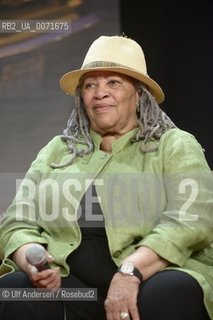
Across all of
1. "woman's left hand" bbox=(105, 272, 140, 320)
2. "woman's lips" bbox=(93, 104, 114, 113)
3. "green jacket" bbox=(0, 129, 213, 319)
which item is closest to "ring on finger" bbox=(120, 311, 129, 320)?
"woman's left hand" bbox=(105, 272, 140, 320)

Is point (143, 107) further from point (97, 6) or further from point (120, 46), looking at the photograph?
point (97, 6)

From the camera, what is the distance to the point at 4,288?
1.58 m

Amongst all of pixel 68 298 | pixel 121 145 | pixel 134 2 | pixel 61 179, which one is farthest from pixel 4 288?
pixel 134 2

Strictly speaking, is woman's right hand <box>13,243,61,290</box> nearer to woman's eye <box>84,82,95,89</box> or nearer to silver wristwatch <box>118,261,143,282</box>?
silver wristwatch <box>118,261,143,282</box>

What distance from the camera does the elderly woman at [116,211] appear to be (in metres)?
1.48

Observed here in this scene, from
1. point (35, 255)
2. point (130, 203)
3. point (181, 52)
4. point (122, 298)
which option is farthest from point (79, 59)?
point (122, 298)

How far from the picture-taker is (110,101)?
1713mm

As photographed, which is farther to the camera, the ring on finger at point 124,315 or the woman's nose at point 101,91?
the woman's nose at point 101,91

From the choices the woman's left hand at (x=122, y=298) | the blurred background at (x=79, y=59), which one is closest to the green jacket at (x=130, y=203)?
the woman's left hand at (x=122, y=298)

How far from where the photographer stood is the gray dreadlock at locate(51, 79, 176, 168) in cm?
171

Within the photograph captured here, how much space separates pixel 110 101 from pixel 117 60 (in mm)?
113

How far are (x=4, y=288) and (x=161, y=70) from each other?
0.97 meters

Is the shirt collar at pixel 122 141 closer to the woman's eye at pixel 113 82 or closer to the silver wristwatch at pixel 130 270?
the woman's eye at pixel 113 82

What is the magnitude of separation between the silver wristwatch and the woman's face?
16.3 inches
